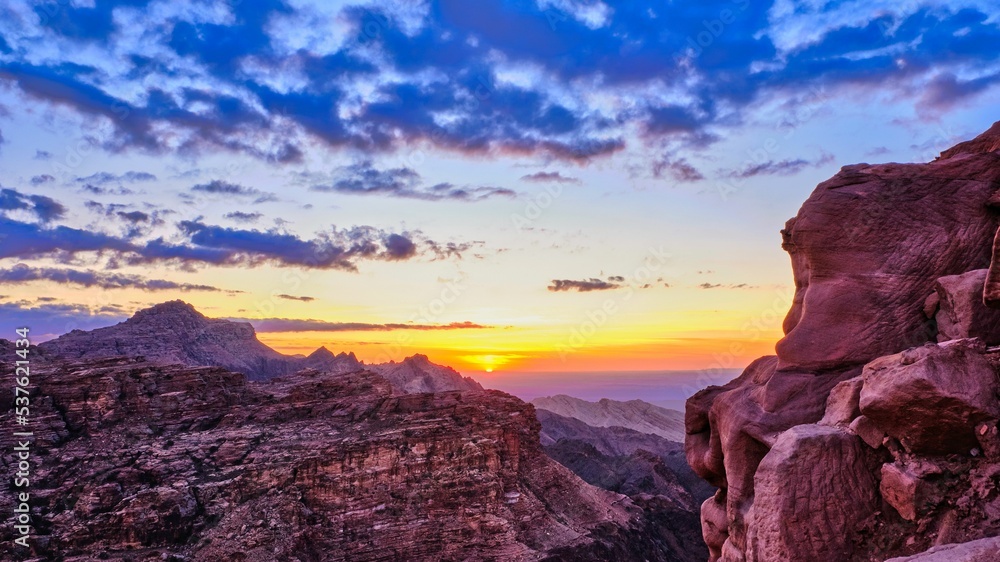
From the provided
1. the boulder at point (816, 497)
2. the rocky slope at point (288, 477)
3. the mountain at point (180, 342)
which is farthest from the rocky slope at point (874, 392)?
the mountain at point (180, 342)

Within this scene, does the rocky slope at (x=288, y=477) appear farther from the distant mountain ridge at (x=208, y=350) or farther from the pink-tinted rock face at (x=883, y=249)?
the pink-tinted rock face at (x=883, y=249)

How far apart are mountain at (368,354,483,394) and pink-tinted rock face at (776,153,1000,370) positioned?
→ 143 m

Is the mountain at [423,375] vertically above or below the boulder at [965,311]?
below

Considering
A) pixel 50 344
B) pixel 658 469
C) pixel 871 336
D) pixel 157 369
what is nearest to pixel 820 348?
pixel 871 336

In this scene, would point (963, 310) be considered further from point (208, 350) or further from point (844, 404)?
point (208, 350)

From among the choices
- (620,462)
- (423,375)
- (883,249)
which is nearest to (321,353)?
(423,375)

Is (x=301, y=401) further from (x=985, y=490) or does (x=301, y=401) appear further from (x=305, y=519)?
(x=985, y=490)

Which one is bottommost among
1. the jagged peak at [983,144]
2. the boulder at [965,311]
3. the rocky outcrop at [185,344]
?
the rocky outcrop at [185,344]

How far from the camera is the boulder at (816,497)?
514 inches

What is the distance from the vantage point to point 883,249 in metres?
16.6

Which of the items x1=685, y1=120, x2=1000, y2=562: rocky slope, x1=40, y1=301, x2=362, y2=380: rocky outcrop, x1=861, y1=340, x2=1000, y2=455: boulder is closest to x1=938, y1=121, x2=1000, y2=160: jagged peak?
x1=685, y1=120, x2=1000, y2=562: rocky slope

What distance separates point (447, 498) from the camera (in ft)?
243

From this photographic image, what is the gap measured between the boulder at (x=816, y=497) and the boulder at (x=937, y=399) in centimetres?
103

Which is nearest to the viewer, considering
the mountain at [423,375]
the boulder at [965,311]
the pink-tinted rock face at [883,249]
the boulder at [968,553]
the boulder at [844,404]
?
the boulder at [968,553]
